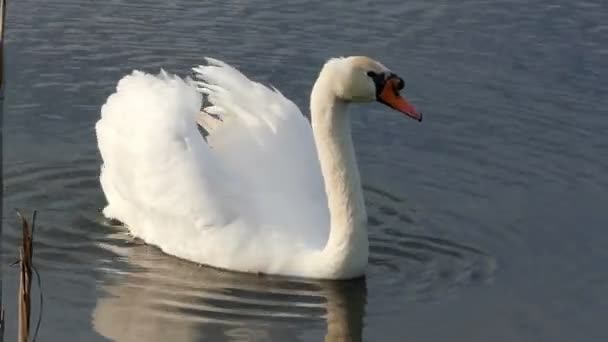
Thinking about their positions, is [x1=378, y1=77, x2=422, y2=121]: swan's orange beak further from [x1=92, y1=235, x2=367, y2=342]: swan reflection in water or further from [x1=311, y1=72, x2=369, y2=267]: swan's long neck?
[x1=92, y1=235, x2=367, y2=342]: swan reflection in water

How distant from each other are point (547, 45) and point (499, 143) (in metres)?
2.02

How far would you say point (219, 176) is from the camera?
25.0ft

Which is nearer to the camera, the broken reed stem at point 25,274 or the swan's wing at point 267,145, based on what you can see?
the broken reed stem at point 25,274

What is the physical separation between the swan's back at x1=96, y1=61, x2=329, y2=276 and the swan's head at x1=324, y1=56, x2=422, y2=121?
0.86 meters

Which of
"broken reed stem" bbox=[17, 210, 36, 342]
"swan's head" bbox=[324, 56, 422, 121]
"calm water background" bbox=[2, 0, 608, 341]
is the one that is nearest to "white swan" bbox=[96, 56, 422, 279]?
"swan's head" bbox=[324, 56, 422, 121]

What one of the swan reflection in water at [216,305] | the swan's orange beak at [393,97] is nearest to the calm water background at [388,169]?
the swan reflection in water at [216,305]

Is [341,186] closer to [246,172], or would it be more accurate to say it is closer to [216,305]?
[246,172]

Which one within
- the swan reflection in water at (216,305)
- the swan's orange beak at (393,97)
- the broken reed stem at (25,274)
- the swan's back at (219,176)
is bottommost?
the swan reflection in water at (216,305)

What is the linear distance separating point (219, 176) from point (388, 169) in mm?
1725

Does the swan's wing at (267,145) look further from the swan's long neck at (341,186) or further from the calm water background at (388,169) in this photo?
the calm water background at (388,169)

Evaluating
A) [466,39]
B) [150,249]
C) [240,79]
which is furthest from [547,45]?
[150,249]

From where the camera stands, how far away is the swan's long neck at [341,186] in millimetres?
7270

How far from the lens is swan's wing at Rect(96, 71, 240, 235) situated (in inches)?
297

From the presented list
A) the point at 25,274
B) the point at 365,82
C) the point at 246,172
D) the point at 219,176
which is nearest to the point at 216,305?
the point at 219,176
